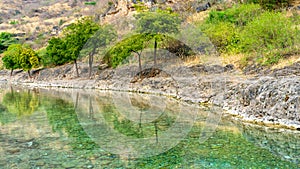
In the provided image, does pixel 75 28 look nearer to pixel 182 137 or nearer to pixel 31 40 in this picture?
pixel 182 137

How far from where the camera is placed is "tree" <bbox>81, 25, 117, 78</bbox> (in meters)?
37.6

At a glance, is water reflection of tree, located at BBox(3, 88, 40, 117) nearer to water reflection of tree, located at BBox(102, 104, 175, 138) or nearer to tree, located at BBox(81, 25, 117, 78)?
water reflection of tree, located at BBox(102, 104, 175, 138)

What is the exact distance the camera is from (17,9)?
14125 centimetres

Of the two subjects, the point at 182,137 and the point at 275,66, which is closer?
the point at 182,137

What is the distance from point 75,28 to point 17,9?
385ft

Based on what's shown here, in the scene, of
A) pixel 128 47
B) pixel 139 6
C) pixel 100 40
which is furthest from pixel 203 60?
pixel 139 6

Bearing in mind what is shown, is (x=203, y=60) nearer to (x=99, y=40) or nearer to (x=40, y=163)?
(x=99, y=40)

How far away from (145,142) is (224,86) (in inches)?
337

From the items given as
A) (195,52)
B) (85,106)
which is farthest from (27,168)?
(195,52)

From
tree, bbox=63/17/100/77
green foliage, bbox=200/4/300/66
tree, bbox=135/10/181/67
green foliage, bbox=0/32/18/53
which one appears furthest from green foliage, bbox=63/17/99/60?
green foliage, bbox=0/32/18/53

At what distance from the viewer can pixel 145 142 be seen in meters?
10.2

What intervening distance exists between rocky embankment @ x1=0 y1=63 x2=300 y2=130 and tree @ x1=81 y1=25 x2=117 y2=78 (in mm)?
2562

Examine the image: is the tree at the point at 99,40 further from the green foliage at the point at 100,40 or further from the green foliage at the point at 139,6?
the green foliage at the point at 139,6

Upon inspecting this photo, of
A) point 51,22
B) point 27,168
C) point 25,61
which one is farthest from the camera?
point 51,22
